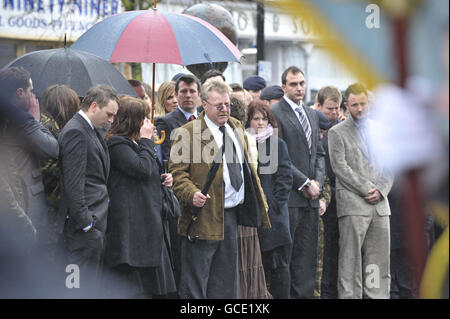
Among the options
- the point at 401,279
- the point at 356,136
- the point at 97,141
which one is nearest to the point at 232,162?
the point at 97,141

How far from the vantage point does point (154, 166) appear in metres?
5.65

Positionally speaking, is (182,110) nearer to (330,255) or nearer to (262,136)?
(262,136)

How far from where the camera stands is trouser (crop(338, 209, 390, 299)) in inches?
279

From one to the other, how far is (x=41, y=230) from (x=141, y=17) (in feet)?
7.18

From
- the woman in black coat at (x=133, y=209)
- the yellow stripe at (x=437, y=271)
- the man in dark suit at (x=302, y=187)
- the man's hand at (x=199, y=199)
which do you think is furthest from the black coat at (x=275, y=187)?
the yellow stripe at (x=437, y=271)

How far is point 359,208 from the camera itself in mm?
7090

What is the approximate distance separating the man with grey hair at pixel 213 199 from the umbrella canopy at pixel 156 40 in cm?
49

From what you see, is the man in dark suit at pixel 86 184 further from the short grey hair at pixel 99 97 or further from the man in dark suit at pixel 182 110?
the man in dark suit at pixel 182 110

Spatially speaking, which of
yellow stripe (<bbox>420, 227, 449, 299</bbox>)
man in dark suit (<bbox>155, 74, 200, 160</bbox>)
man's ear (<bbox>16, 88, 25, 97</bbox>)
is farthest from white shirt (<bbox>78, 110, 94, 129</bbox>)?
yellow stripe (<bbox>420, 227, 449, 299</bbox>)

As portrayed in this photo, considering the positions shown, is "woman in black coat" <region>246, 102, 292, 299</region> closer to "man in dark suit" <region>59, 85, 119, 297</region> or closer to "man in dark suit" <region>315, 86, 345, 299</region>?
"man in dark suit" <region>315, 86, 345, 299</region>

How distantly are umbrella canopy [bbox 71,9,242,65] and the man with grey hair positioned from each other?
491 mm

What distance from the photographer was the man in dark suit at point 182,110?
654 centimetres
